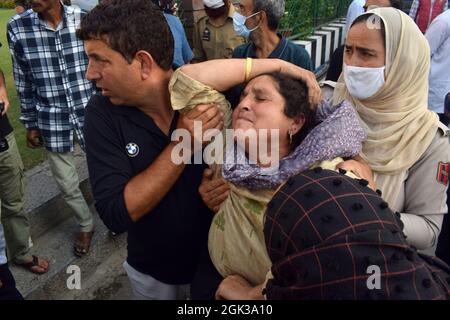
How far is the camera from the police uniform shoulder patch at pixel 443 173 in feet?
5.45

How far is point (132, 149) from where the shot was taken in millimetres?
1556

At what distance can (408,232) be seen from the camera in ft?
5.26

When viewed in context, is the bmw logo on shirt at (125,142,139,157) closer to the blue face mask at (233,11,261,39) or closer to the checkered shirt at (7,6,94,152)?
the checkered shirt at (7,6,94,152)

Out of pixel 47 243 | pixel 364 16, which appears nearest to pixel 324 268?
pixel 364 16

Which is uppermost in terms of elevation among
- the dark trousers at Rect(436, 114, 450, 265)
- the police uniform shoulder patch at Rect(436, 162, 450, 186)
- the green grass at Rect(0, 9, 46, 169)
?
the police uniform shoulder patch at Rect(436, 162, 450, 186)

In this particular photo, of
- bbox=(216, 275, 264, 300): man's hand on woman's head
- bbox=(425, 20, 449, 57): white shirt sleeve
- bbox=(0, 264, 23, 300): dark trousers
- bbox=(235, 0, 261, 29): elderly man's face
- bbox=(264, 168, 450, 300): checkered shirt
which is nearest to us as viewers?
bbox=(264, 168, 450, 300): checkered shirt

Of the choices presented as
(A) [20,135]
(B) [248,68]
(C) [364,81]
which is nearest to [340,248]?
(B) [248,68]

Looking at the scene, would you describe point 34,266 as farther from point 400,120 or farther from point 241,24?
point 400,120

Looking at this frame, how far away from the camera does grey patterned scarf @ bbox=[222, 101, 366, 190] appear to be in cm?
137

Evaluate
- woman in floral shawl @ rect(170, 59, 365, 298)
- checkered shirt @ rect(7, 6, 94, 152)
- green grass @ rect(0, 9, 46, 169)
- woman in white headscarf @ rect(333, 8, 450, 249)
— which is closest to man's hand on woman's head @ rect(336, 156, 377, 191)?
woman in floral shawl @ rect(170, 59, 365, 298)

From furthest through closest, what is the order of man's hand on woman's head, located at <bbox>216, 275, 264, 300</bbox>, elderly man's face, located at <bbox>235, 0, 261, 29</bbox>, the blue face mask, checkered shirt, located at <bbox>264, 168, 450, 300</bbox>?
the blue face mask
elderly man's face, located at <bbox>235, 0, 261, 29</bbox>
man's hand on woman's head, located at <bbox>216, 275, 264, 300</bbox>
checkered shirt, located at <bbox>264, 168, 450, 300</bbox>

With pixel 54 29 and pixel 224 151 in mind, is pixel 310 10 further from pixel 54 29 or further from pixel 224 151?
pixel 224 151

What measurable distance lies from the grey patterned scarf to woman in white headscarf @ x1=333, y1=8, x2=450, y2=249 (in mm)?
322

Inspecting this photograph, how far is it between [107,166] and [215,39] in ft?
10.1
